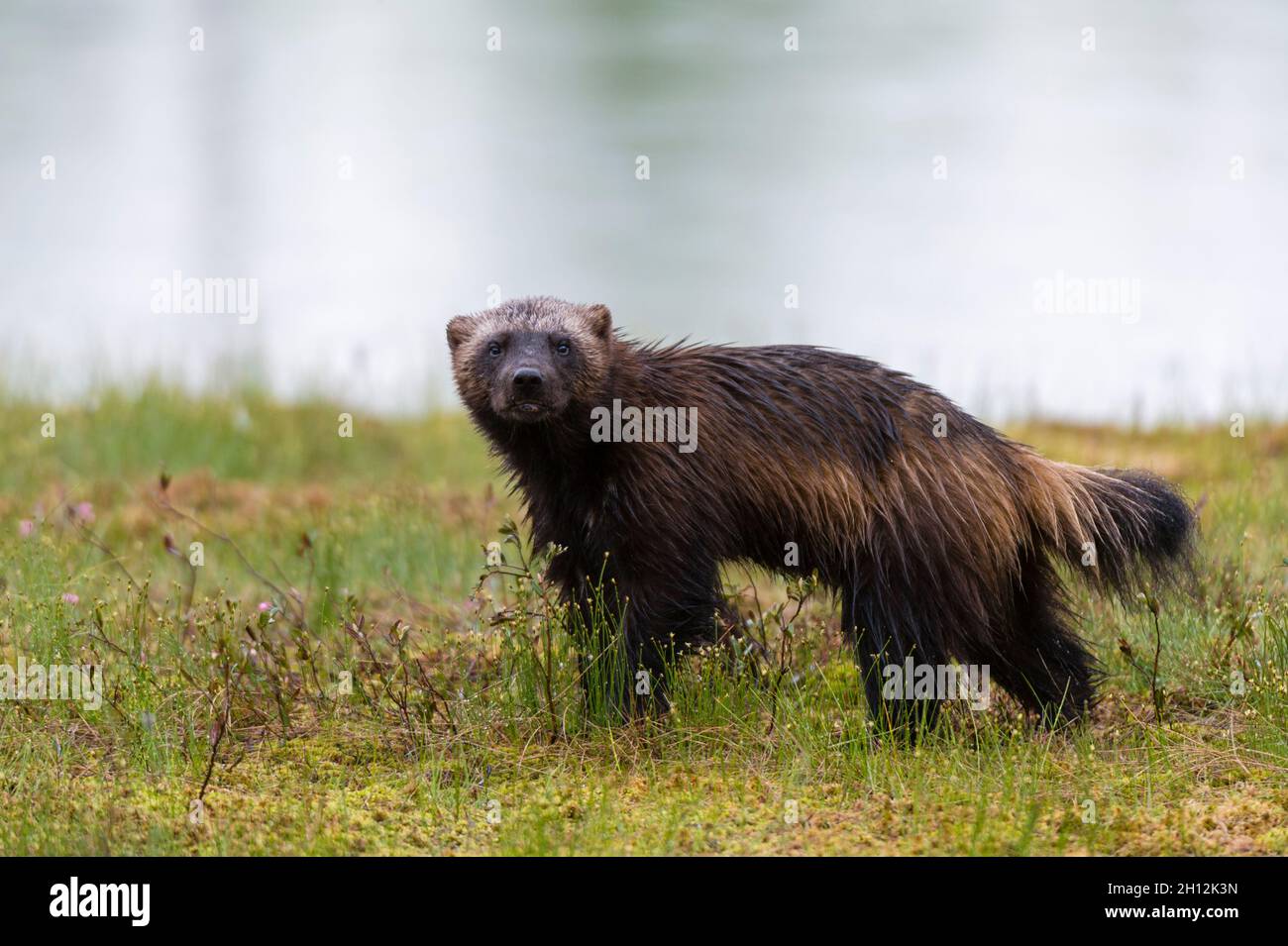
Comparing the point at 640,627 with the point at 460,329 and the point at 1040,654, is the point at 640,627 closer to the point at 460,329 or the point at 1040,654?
the point at 460,329

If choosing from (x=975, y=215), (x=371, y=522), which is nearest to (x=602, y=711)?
(x=371, y=522)

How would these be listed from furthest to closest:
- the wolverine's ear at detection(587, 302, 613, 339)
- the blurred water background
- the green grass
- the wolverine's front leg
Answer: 1. the blurred water background
2. the wolverine's ear at detection(587, 302, 613, 339)
3. the wolverine's front leg
4. the green grass

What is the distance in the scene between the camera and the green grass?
512 cm

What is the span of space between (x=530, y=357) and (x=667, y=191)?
18.2m

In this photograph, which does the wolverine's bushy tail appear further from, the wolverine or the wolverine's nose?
the wolverine's nose

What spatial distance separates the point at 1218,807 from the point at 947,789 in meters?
0.87

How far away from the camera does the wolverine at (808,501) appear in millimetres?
6215

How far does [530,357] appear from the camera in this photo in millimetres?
6273

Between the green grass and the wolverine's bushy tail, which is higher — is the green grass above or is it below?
below

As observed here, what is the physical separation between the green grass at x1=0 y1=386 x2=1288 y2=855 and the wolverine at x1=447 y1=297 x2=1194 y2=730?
235 millimetres

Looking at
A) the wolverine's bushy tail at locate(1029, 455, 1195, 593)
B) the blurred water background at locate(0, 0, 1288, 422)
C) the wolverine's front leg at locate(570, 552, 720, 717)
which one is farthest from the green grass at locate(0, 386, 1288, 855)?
the blurred water background at locate(0, 0, 1288, 422)

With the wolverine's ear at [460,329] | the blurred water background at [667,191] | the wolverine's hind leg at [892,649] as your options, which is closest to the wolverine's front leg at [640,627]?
the wolverine's hind leg at [892,649]

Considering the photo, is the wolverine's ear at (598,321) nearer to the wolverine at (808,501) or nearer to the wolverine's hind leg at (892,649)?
the wolverine at (808,501)

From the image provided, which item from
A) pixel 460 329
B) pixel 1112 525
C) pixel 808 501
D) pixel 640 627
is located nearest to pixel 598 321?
pixel 460 329
